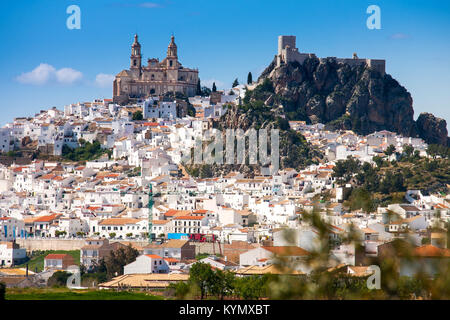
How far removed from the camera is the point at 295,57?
72625mm

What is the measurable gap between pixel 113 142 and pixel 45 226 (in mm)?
19495

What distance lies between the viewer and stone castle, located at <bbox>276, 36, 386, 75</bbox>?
7225 cm

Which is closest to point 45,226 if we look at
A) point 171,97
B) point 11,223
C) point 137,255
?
point 11,223

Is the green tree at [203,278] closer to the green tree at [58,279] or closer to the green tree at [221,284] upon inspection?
the green tree at [221,284]

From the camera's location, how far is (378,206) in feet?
155

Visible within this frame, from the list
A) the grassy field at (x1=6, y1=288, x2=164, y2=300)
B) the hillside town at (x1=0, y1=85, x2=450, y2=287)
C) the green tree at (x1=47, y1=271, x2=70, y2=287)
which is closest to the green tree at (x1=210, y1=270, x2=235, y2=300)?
the grassy field at (x1=6, y1=288, x2=164, y2=300)

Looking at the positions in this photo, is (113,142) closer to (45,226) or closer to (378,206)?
(45,226)

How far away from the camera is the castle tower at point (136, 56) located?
75.6 m

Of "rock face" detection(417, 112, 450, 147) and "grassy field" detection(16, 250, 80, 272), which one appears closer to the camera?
"grassy field" detection(16, 250, 80, 272)

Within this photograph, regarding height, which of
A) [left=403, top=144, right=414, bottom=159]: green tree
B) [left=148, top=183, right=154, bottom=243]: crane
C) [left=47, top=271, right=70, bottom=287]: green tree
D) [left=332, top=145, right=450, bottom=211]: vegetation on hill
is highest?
[left=403, top=144, right=414, bottom=159]: green tree

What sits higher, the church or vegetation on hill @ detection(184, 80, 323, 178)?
the church

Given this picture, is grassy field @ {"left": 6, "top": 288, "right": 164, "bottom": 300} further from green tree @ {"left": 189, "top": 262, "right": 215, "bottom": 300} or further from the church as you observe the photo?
the church

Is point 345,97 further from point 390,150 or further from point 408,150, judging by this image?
point 408,150

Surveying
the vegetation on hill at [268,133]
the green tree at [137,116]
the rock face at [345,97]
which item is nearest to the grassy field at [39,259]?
the vegetation on hill at [268,133]
